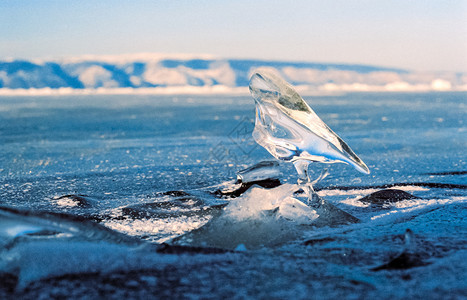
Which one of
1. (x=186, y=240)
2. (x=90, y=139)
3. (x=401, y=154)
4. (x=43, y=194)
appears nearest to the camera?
(x=186, y=240)

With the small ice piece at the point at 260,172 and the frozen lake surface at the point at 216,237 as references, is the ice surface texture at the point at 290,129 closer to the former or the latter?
the frozen lake surface at the point at 216,237

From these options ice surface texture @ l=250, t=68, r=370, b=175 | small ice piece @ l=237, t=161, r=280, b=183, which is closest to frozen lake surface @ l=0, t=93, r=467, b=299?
small ice piece @ l=237, t=161, r=280, b=183

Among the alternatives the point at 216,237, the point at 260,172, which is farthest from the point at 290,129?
the point at 260,172

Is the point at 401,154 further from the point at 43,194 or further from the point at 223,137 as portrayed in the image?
the point at 43,194

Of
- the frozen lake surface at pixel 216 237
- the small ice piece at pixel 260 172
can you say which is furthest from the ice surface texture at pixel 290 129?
the small ice piece at pixel 260 172

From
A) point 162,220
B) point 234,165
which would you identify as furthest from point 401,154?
point 162,220
